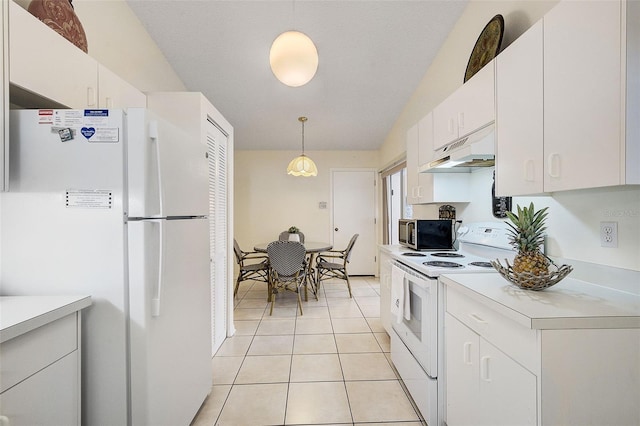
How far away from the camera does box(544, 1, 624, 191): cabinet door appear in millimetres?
881

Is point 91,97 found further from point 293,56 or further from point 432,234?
point 432,234

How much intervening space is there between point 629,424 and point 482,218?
140cm

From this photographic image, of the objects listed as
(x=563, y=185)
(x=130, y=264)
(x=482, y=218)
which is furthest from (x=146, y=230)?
(x=482, y=218)

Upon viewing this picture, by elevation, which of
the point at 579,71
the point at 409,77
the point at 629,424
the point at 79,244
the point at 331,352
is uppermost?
the point at 409,77

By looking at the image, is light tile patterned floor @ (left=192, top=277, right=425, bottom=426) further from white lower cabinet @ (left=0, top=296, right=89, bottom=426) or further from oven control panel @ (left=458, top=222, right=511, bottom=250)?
oven control panel @ (left=458, top=222, right=511, bottom=250)

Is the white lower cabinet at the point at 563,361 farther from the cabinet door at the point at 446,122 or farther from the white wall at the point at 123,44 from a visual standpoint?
the white wall at the point at 123,44

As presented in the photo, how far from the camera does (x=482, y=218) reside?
6.78 ft

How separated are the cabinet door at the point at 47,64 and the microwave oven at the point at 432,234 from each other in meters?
2.32

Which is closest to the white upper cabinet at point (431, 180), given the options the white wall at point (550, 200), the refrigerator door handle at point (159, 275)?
the white wall at point (550, 200)

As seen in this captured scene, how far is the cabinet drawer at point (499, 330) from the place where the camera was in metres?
0.87

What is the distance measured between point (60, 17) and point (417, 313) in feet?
8.09

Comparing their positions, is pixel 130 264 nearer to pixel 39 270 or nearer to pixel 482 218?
pixel 39 270

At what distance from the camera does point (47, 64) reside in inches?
44.7

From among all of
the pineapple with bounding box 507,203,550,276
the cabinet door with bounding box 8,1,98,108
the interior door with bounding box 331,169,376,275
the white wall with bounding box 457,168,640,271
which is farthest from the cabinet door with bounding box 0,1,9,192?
the interior door with bounding box 331,169,376,275
